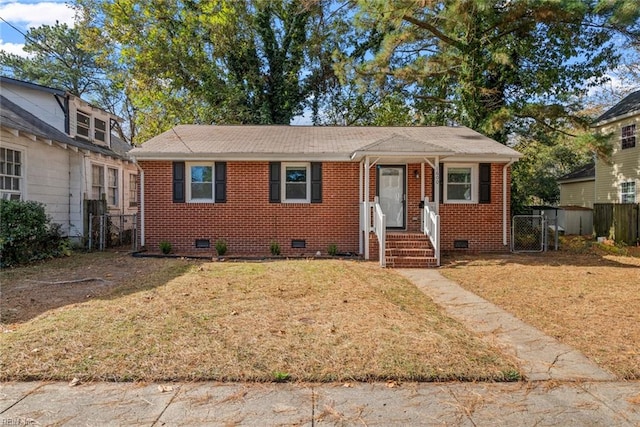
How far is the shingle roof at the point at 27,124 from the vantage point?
10039mm

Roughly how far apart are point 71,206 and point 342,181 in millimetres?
8756

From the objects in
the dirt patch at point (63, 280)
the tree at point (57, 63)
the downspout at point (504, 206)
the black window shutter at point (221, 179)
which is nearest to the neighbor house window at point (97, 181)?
the dirt patch at point (63, 280)

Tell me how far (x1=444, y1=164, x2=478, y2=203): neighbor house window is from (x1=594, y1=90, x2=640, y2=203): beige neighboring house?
9.53 m

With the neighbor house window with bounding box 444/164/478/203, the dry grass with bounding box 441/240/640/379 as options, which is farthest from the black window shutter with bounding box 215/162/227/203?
the neighbor house window with bounding box 444/164/478/203

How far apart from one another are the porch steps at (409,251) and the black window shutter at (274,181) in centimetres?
348

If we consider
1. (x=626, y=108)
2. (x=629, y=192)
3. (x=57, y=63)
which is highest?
(x=57, y=63)

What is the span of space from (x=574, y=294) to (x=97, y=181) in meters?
14.6

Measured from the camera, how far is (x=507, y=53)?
15000 mm

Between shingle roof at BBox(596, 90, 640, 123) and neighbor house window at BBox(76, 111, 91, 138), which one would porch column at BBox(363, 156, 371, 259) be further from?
shingle roof at BBox(596, 90, 640, 123)

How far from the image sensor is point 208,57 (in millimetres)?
21156

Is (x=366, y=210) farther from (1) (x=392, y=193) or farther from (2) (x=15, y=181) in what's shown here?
(2) (x=15, y=181)

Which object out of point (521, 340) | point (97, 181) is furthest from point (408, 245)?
point (97, 181)

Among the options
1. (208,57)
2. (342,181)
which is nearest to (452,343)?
(342,181)

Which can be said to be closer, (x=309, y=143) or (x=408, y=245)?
(x=408, y=245)
